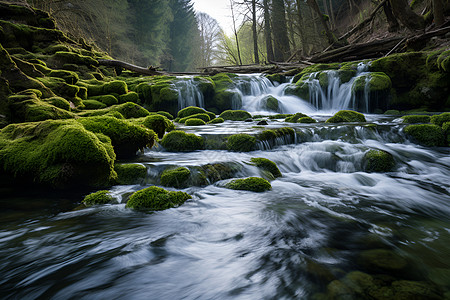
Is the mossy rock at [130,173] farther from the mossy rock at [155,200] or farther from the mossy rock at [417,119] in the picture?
the mossy rock at [417,119]

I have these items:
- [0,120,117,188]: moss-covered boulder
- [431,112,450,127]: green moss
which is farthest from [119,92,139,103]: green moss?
[431,112,450,127]: green moss

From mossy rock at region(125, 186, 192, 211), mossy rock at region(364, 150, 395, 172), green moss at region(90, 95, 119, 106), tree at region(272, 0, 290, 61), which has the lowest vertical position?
mossy rock at region(364, 150, 395, 172)

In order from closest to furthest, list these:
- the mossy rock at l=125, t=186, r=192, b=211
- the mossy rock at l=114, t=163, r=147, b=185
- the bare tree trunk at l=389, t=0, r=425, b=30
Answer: the mossy rock at l=125, t=186, r=192, b=211 < the mossy rock at l=114, t=163, r=147, b=185 < the bare tree trunk at l=389, t=0, r=425, b=30

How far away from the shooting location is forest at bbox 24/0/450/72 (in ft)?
46.9

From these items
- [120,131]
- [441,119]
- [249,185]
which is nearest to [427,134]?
[441,119]

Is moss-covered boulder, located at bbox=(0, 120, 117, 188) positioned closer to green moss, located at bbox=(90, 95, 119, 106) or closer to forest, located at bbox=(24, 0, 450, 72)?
green moss, located at bbox=(90, 95, 119, 106)

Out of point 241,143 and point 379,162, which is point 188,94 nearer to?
point 241,143

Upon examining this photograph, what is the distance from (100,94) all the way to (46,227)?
9901 millimetres

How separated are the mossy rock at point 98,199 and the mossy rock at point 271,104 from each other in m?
10.8

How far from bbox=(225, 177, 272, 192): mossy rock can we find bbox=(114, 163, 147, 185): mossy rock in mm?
1473

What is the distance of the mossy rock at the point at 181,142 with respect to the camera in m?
6.13

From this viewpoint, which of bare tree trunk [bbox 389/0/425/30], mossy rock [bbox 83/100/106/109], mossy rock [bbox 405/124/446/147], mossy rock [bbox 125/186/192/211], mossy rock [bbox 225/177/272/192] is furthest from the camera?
bare tree trunk [bbox 389/0/425/30]

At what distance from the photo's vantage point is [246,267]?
201cm

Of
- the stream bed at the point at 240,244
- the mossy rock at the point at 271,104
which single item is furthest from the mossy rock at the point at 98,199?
the mossy rock at the point at 271,104
